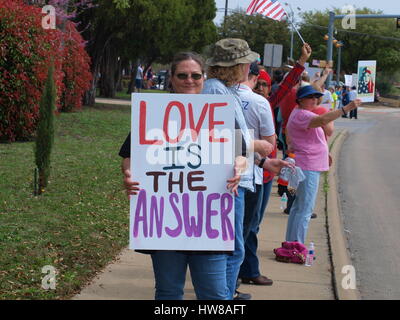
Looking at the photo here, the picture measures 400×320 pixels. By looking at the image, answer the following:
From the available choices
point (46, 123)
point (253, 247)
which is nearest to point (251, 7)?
point (46, 123)

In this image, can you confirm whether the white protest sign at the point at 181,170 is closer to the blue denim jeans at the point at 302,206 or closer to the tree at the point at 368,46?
the blue denim jeans at the point at 302,206

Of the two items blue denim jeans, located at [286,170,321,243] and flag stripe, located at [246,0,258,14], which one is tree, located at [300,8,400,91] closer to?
flag stripe, located at [246,0,258,14]

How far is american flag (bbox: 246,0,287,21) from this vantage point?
1155 cm

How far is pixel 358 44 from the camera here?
79.2 meters

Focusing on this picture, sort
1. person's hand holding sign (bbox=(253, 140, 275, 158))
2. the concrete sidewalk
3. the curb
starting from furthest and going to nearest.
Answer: the curb < the concrete sidewalk < person's hand holding sign (bbox=(253, 140, 275, 158))

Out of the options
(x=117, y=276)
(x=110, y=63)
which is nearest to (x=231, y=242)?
(x=117, y=276)

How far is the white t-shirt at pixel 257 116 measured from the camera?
16.3 ft

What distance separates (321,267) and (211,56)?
306cm

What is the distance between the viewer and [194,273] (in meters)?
4.02

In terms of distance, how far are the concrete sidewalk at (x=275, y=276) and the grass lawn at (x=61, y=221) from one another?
0.17m

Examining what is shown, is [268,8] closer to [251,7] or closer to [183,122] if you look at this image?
[251,7]

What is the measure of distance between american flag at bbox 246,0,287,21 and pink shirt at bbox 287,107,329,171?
4741mm

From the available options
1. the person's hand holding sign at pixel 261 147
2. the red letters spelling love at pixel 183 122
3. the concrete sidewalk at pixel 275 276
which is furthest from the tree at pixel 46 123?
the red letters spelling love at pixel 183 122

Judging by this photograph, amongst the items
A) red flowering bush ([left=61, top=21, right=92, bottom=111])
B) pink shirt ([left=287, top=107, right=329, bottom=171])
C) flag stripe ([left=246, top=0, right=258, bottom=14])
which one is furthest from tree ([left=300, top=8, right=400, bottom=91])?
pink shirt ([left=287, top=107, right=329, bottom=171])
